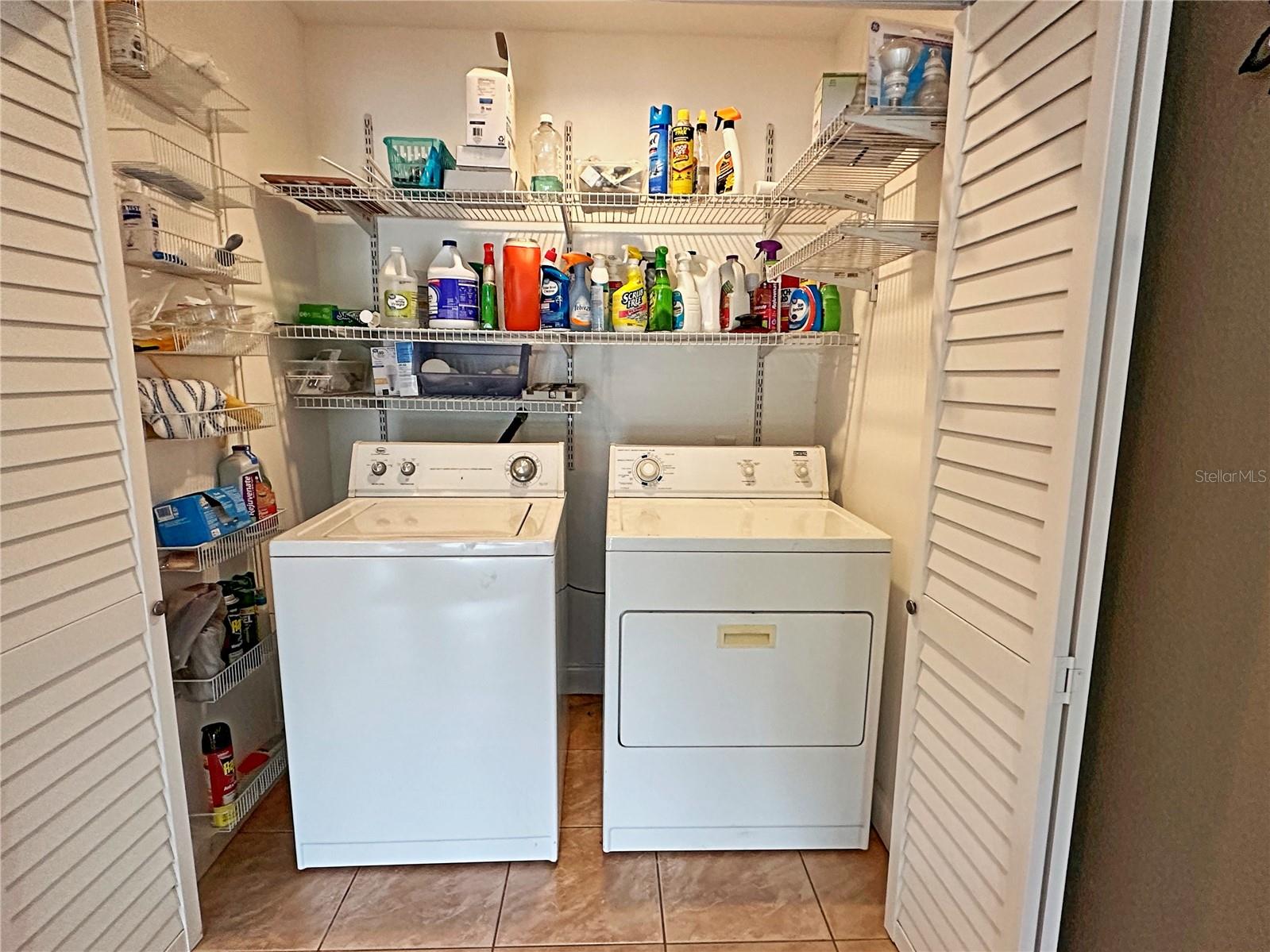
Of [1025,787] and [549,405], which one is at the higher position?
[549,405]

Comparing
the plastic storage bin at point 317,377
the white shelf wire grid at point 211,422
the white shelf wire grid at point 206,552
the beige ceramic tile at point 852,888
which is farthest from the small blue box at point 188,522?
the beige ceramic tile at point 852,888

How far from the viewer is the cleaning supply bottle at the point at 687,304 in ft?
6.98

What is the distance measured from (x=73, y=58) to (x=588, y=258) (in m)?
1.33

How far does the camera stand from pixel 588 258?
2.15 metres

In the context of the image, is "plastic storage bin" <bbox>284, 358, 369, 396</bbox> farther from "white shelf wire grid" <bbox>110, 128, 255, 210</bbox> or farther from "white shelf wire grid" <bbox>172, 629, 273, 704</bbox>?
"white shelf wire grid" <bbox>172, 629, 273, 704</bbox>

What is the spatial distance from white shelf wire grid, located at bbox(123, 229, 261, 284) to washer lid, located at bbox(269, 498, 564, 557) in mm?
680

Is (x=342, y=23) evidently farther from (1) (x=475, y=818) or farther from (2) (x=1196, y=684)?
(2) (x=1196, y=684)

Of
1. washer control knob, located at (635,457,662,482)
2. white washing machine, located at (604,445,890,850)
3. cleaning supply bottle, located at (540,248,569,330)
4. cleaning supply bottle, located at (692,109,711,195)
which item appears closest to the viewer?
white washing machine, located at (604,445,890,850)

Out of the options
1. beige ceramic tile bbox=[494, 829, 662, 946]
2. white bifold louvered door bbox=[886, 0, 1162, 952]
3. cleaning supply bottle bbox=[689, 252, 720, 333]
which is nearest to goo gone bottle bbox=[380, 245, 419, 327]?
cleaning supply bottle bbox=[689, 252, 720, 333]

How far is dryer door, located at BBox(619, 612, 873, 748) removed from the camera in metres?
1.69

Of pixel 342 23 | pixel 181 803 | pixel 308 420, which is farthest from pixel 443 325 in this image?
pixel 181 803

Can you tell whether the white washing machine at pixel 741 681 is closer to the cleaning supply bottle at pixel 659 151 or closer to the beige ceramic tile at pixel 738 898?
the beige ceramic tile at pixel 738 898

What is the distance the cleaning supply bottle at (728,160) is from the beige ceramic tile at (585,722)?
5.79 feet

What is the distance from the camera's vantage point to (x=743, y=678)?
1709 mm
